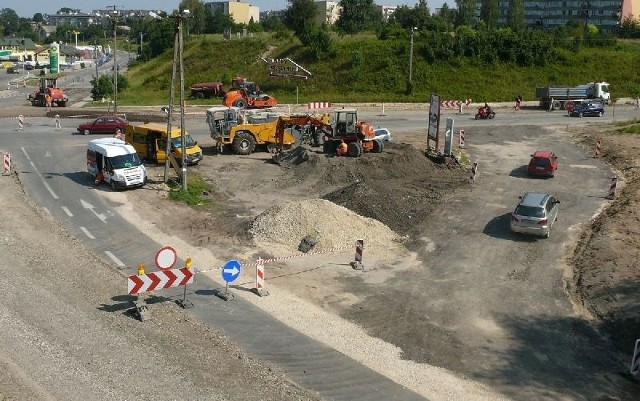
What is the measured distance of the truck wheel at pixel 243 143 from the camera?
40531 mm

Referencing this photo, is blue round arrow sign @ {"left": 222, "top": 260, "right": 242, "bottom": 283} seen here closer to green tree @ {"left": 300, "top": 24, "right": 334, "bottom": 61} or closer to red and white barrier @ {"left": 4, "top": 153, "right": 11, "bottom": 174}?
red and white barrier @ {"left": 4, "top": 153, "right": 11, "bottom": 174}

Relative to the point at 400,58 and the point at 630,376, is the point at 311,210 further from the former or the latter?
the point at 400,58

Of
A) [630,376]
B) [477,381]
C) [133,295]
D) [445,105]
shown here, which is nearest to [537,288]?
[630,376]

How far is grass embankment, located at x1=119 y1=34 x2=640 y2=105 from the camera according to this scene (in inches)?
2717

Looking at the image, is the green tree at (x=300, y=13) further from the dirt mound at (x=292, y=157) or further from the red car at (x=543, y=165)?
the red car at (x=543, y=165)

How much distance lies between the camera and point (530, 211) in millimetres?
26719

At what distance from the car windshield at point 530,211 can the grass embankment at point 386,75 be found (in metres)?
40.7

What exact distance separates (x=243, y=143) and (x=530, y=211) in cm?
1961

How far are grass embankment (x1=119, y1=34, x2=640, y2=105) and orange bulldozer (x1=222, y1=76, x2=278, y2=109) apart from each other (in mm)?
5514

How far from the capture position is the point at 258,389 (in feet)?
47.8

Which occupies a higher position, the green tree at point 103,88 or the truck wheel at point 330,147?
the green tree at point 103,88

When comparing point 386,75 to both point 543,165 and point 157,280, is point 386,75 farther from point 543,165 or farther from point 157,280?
point 157,280

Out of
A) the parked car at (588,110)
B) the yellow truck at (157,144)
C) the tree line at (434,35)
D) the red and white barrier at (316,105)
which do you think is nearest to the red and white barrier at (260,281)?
the yellow truck at (157,144)

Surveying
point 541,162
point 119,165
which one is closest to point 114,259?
point 119,165
